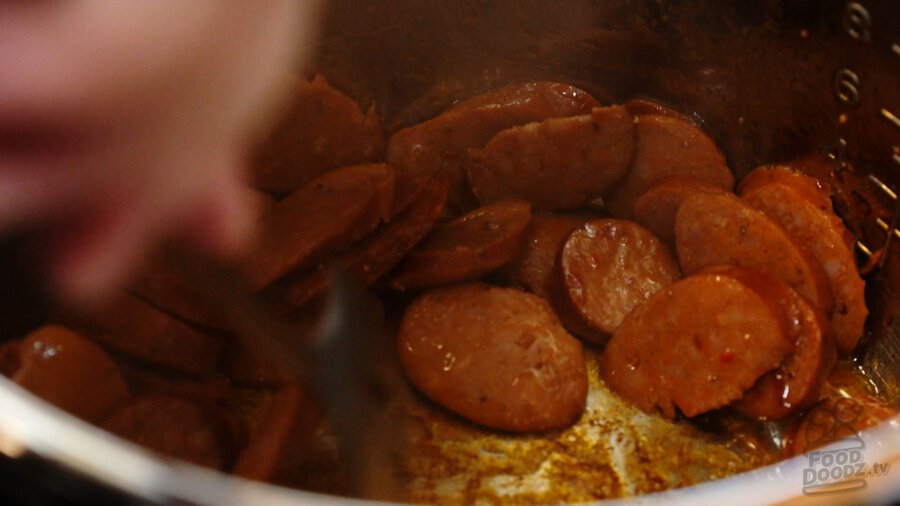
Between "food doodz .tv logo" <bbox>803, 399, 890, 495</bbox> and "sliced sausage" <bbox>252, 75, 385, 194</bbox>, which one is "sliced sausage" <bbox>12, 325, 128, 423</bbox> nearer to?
"sliced sausage" <bbox>252, 75, 385, 194</bbox>

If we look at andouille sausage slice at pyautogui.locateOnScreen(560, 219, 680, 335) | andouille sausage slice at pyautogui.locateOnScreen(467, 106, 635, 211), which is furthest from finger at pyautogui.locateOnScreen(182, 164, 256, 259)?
andouille sausage slice at pyautogui.locateOnScreen(560, 219, 680, 335)

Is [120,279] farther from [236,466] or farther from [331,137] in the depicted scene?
[331,137]

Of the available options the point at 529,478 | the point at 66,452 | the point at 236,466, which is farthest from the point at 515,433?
the point at 66,452

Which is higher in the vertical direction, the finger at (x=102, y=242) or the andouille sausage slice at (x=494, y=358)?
the finger at (x=102, y=242)

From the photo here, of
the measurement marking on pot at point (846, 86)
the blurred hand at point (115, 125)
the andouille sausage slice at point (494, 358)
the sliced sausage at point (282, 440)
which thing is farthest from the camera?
the measurement marking on pot at point (846, 86)

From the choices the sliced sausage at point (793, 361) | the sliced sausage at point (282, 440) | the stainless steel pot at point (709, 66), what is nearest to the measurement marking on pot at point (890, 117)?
the stainless steel pot at point (709, 66)

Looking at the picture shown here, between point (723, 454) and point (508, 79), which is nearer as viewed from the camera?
point (723, 454)

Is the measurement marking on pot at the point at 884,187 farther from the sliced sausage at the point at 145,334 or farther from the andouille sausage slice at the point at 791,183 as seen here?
the sliced sausage at the point at 145,334
